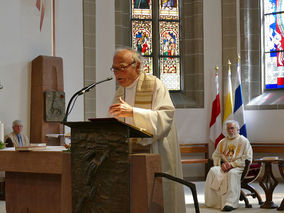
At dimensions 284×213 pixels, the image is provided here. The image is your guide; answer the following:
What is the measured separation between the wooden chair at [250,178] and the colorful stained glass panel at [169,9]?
5.03m

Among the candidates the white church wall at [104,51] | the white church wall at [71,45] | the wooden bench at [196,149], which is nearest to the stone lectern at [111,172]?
the white church wall at [71,45]

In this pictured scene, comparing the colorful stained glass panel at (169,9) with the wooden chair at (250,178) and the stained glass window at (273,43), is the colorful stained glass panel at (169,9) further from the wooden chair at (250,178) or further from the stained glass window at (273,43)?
the wooden chair at (250,178)

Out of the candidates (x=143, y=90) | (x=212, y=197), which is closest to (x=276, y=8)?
(x=212, y=197)

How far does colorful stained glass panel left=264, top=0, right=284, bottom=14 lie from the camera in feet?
42.0

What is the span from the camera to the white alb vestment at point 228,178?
27.9 feet

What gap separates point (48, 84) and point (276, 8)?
5.77 metres

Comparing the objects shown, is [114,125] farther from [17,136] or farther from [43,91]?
[43,91]

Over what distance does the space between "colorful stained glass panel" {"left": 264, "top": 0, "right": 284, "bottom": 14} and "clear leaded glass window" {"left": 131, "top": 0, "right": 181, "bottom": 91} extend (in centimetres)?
207

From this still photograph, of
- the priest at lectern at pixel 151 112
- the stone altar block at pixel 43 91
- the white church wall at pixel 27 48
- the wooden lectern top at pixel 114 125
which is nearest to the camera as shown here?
the wooden lectern top at pixel 114 125

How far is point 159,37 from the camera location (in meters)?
13.0

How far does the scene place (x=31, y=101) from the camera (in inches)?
418

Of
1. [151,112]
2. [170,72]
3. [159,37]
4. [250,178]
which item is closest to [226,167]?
[250,178]

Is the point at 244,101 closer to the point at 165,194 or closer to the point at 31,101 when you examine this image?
the point at 31,101

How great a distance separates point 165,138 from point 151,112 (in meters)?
0.27
